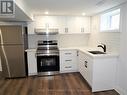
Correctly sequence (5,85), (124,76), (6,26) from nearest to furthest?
1. (124,76)
2. (5,85)
3. (6,26)

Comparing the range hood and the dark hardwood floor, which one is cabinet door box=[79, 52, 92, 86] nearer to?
the dark hardwood floor

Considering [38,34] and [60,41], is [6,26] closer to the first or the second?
[38,34]

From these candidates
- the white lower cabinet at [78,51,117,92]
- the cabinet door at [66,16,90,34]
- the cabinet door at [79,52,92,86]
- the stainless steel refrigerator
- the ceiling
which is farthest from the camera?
the cabinet door at [66,16,90,34]

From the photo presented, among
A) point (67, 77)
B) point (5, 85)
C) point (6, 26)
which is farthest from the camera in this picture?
point (67, 77)

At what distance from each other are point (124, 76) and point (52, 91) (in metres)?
1.76

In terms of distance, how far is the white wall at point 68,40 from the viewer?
180 inches

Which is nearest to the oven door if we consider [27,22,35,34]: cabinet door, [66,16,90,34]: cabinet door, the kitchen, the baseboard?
the kitchen

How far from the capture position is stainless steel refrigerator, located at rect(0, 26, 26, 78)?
3672 millimetres

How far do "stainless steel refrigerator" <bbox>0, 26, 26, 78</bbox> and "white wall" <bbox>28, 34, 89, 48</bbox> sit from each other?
84cm

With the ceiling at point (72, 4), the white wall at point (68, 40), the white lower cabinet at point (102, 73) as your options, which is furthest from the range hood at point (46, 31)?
the white lower cabinet at point (102, 73)

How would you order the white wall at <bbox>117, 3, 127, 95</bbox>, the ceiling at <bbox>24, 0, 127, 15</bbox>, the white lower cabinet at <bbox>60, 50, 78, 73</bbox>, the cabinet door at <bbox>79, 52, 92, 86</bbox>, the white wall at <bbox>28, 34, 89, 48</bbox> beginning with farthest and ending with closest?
the white wall at <bbox>28, 34, 89, 48</bbox>, the white lower cabinet at <bbox>60, 50, 78, 73</bbox>, the cabinet door at <bbox>79, 52, 92, 86</bbox>, the white wall at <bbox>117, 3, 127, 95</bbox>, the ceiling at <bbox>24, 0, 127, 15</bbox>

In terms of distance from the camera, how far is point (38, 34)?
442 centimetres

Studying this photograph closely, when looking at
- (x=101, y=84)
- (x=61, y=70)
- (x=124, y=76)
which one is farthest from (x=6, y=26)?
(x=124, y=76)

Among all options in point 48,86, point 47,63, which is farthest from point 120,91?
point 47,63
